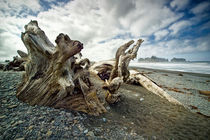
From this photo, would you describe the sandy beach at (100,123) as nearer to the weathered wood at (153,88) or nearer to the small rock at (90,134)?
the small rock at (90,134)

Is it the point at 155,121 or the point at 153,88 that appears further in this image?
the point at 153,88

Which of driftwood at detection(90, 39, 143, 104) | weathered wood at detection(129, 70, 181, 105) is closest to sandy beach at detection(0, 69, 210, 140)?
weathered wood at detection(129, 70, 181, 105)

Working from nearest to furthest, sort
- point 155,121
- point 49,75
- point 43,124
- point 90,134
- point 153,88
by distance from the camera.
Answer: point 43,124 < point 90,134 < point 49,75 < point 155,121 < point 153,88

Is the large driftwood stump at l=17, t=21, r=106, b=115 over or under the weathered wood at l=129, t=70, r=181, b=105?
over

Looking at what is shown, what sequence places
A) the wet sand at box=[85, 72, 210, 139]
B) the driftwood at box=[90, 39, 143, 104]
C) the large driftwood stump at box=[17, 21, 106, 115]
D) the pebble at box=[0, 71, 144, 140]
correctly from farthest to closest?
the driftwood at box=[90, 39, 143, 104], the wet sand at box=[85, 72, 210, 139], the large driftwood stump at box=[17, 21, 106, 115], the pebble at box=[0, 71, 144, 140]

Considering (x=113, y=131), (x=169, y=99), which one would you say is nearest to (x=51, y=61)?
(x=113, y=131)

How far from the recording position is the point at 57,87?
7.88 feet

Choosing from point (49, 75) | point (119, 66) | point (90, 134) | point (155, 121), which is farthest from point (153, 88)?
point (49, 75)

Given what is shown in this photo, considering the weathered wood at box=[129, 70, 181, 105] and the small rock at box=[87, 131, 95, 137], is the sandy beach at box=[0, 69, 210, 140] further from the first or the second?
the weathered wood at box=[129, 70, 181, 105]

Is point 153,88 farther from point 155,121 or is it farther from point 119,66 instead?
point 155,121

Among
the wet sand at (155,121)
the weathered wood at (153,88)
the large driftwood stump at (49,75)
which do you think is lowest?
the wet sand at (155,121)

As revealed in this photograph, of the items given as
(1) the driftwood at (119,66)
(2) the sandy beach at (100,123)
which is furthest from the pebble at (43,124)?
(1) the driftwood at (119,66)

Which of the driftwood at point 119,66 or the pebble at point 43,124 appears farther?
the driftwood at point 119,66

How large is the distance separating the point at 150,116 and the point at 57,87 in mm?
3186
